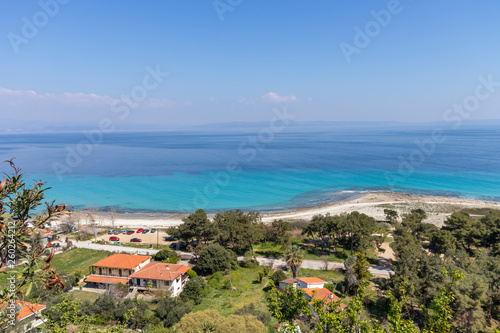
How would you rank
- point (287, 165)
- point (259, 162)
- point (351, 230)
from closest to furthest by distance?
point (351, 230) < point (287, 165) < point (259, 162)

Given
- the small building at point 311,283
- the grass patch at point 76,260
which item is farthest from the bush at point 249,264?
the grass patch at point 76,260

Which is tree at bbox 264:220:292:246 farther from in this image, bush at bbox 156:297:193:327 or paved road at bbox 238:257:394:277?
bush at bbox 156:297:193:327

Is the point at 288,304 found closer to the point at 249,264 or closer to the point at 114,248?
the point at 249,264

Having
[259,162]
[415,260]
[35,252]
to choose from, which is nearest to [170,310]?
[35,252]

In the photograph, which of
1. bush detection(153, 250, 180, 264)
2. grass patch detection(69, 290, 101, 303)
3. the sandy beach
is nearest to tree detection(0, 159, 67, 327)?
grass patch detection(69, 290, 101, 303)

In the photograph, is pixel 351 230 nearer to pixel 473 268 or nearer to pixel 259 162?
pixel 473 268

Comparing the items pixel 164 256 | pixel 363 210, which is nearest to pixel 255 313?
pixel 164 256
